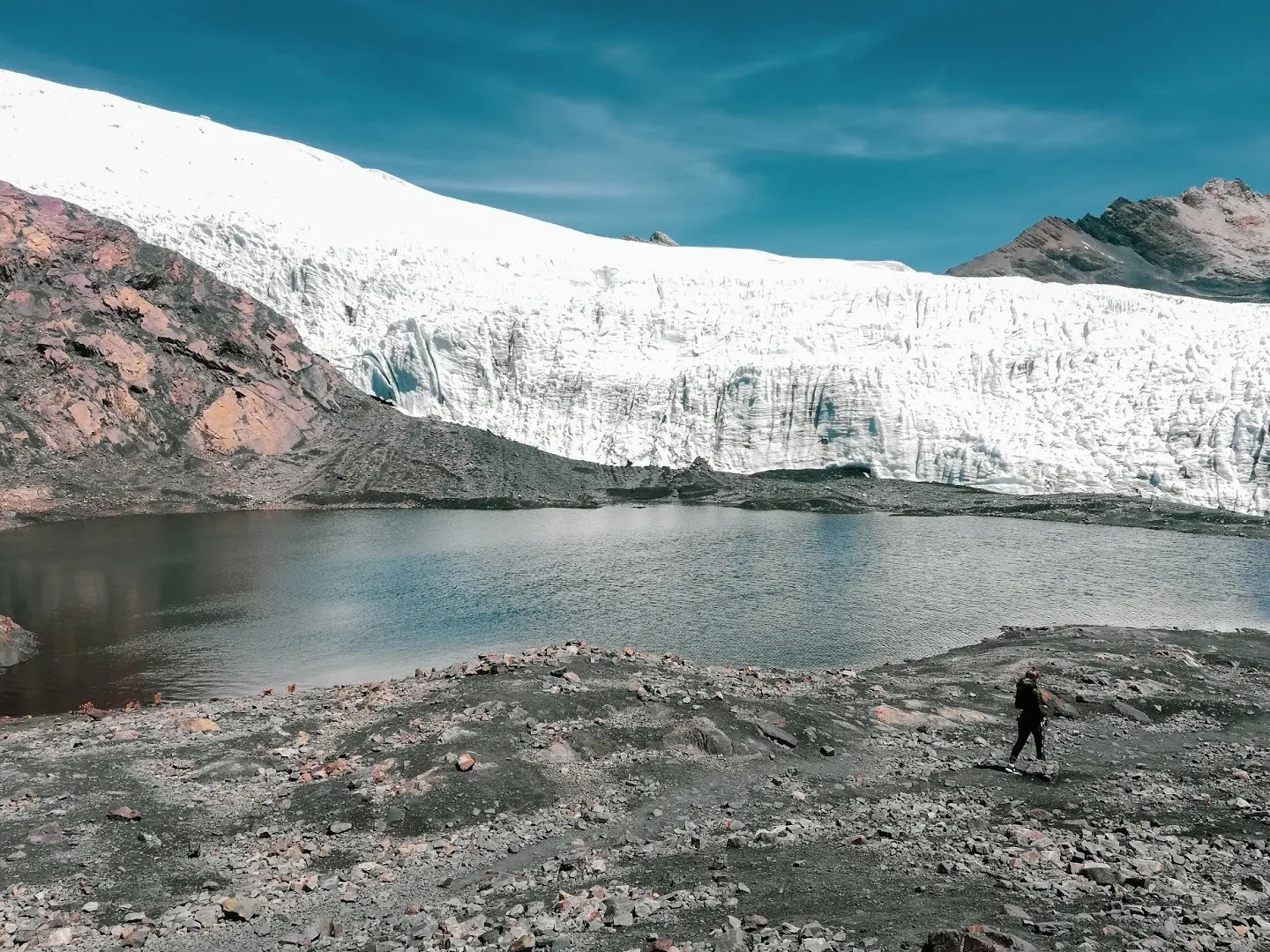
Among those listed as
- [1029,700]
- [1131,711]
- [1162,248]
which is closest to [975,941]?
[1029,700]

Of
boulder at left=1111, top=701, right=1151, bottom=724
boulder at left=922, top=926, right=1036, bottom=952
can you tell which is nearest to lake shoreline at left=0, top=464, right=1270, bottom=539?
boulder at left=1111, top=701, right=1151, bottom=724

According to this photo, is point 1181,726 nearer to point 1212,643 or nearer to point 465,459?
point 1212,643

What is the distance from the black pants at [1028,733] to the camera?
39.5ft

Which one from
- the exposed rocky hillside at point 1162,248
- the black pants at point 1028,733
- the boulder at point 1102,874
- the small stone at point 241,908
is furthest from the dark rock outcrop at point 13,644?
the exposed rocky hillside at point 1162,248

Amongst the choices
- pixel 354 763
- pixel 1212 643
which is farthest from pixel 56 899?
pixel 1212 643

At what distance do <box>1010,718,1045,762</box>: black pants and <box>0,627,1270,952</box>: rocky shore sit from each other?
41 centimetres

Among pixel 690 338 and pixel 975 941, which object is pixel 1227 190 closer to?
pixel 690 338

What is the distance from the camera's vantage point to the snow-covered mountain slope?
62656mm

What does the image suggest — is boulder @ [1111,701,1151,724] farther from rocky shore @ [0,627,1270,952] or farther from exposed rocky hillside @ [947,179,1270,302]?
exposed rocky hillside @ [947,179,1270,302]

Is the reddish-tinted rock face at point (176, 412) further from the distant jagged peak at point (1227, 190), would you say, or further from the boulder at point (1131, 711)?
the distant jagged peak at point (1227, 190)

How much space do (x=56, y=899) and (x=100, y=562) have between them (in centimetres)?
3095

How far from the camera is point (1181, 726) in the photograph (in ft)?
48.0

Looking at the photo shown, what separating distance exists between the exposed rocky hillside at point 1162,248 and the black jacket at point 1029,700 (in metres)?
107

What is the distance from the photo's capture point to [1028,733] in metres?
12.2
